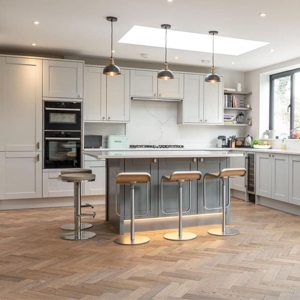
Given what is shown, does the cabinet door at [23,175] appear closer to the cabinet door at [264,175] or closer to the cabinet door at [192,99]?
the cabinet door at [192,99]

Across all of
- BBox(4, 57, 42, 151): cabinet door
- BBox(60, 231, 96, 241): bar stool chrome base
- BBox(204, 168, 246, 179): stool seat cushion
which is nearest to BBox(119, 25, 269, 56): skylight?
BBox(4, 57, 42, 151): cabinet door

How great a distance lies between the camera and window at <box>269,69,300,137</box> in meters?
6.46

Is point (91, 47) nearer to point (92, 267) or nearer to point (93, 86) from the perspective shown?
point (93, 86)

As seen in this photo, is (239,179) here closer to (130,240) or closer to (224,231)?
(224,231)

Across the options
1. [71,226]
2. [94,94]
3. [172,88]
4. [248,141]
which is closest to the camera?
[71,226]

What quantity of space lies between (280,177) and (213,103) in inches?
82.0

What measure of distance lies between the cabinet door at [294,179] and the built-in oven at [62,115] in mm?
3343

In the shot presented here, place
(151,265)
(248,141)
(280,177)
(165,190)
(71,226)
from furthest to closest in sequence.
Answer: (248,141) < (280,177) < (71,226) < (165,190) < (151,265)

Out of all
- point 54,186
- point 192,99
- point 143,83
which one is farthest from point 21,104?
point 192,99

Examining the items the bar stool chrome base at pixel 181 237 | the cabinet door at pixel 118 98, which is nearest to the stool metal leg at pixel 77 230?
the bar stool chrome base at pixel 181 237

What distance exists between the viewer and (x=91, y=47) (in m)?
5.59

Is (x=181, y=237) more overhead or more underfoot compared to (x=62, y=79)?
more underfoot

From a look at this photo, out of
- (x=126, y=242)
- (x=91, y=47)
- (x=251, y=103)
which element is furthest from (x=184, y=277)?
(x=251, y=103)

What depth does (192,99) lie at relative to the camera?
22.0 ft
